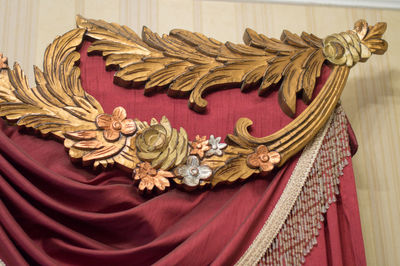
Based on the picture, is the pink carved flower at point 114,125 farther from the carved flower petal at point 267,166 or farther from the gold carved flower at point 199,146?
the carved flower petal at point 267,166

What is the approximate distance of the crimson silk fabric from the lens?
102 cm

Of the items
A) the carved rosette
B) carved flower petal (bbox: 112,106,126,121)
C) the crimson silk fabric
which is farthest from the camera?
the carved rosette

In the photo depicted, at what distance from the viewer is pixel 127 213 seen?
3.43 feet

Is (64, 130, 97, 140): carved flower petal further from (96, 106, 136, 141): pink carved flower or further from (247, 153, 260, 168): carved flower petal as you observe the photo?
(247, 153, 260, 168): carved flower petal

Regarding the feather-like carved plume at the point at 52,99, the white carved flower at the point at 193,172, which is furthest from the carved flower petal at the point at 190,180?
the feather-like carved plume at the point at 52,99

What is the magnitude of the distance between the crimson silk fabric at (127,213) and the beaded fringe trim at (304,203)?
18 mm

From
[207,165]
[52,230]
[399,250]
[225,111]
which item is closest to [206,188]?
[207,165]

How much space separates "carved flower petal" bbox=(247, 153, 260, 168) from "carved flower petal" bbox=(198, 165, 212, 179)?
90 mm

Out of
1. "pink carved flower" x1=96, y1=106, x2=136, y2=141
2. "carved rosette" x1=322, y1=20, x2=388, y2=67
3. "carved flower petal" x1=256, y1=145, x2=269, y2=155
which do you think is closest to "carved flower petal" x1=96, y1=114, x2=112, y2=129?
"pink carved flower" x1=96, y1=106, x2=136, y2=141

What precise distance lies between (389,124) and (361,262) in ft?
1.56

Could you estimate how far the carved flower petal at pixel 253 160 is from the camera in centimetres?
112

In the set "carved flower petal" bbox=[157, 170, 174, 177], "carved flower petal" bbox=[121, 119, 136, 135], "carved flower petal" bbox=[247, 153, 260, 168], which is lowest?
"carved flower petal" bbox=[157, 170, 174, 177]

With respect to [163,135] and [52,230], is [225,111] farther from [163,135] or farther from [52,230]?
[52,230]

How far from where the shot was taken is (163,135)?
3.61ft
